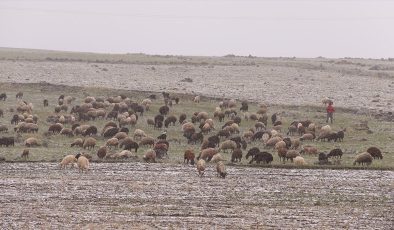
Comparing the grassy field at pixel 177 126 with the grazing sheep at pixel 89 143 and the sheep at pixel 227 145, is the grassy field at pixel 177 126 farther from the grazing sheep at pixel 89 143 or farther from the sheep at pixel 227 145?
the sheep at pixel 227 145

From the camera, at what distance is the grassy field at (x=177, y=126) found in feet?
113

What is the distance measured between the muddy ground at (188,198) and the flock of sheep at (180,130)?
63.7 inches

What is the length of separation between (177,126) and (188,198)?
1999cm

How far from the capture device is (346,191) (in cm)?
2656

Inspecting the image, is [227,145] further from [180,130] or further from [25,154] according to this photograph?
[25,154]

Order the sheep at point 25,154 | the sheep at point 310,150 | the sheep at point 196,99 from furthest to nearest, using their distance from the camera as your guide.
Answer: the sheep at point 196,99
the sheep at point 310,150
the sheep at point 25,154

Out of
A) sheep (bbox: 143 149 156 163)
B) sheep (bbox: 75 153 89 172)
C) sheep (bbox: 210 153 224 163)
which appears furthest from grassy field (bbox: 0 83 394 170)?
sheep (bbox: 75 153 89 172)

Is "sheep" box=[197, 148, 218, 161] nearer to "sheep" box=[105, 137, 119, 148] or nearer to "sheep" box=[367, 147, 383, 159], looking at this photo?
"sheep" box=[105, 137, 119, 148]

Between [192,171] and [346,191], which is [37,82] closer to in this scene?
[192,171]

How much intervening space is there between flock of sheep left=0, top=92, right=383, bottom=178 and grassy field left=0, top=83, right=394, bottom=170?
0.45 meters

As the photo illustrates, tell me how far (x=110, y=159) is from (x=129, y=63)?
2017 inches

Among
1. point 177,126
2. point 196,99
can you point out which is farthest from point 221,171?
point 196,99

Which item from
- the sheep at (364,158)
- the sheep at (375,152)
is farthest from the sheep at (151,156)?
the sheep at (375,152)

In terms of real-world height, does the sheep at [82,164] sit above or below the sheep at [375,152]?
below
